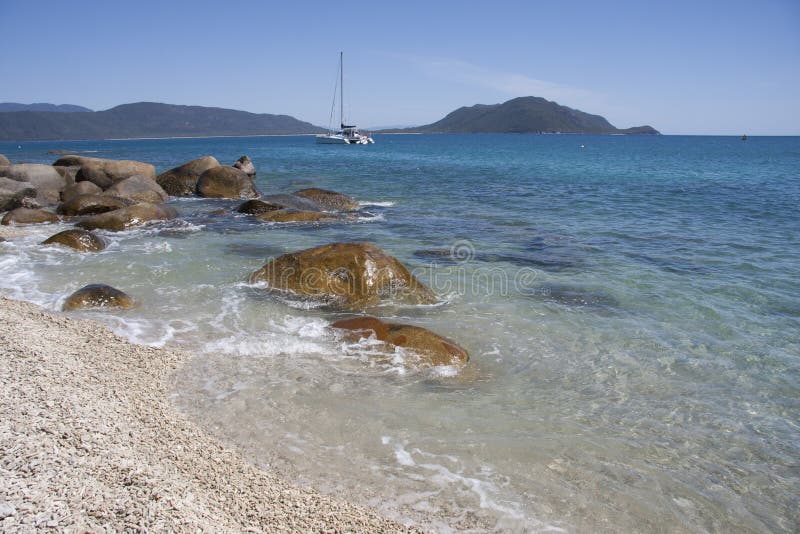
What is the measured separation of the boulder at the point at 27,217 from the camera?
15.5m

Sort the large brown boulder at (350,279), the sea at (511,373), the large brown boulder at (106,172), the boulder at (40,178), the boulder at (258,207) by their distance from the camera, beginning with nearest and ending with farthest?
the sea at (511,373) < the large brown boulder at (350,279) < the boulder at (258,207) < the boulder at (40,178) < the large brown boulder at (106,172)

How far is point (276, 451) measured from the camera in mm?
4785

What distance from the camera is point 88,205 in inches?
672

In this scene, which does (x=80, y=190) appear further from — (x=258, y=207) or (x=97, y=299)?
(x=97, y=299)

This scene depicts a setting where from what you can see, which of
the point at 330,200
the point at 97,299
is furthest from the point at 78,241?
the point at 330,200

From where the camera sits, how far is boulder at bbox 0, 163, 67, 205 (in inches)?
764

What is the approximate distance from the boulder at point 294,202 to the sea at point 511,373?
10.0 ft

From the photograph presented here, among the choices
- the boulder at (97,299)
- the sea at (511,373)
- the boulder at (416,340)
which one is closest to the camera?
the sea at (511,373)

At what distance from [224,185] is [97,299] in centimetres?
1448

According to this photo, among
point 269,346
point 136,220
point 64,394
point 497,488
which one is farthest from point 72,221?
point 497,488

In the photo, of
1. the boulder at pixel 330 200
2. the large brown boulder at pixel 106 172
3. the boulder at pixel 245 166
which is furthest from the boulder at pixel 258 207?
the boulder at pixel 245 166

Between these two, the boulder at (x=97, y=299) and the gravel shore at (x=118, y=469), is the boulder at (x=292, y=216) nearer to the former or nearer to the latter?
the boulder at (x=97, y=299)

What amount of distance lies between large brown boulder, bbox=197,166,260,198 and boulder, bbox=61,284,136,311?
1383 cm

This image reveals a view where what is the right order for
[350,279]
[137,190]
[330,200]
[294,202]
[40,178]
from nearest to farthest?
[350,279], [294,202], [137,190], [330,200], [40,178]
